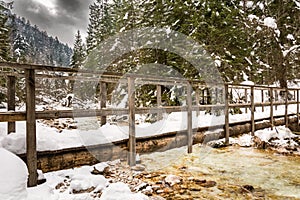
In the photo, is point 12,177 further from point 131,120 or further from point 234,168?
point 234,168

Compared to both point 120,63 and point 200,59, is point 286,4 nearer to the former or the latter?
point 200,59

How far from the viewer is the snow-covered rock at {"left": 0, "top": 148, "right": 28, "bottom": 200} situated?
2570mm

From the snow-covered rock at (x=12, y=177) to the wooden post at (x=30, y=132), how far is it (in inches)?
4.9

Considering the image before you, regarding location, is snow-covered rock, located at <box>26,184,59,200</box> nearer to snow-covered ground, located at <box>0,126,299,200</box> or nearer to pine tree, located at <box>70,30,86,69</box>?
snow-covered ground, located at <box>0,126,299,200</box>

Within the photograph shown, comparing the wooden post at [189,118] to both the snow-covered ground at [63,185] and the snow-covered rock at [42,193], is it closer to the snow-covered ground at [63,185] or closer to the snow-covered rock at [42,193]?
the snow-covered ground at [63,185]

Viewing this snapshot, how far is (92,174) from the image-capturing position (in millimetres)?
3920

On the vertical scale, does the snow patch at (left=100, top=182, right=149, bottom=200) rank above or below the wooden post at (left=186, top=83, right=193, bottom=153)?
below

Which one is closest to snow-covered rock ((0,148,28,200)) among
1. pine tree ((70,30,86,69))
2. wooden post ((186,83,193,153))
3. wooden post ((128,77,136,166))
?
wooden post ((128,77,136,166))

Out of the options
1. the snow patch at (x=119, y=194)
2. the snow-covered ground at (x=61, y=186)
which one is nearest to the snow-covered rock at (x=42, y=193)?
the snow-covered ground at (x=61, y=186)

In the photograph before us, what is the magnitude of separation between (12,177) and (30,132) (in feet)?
1.84

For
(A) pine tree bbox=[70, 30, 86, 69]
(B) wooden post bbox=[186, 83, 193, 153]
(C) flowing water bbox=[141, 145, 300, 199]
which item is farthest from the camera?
(A) pine tree bbox=[70, 30, 86, 69]

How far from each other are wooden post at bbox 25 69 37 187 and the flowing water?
84.3 inches

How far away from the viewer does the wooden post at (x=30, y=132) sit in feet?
9.98

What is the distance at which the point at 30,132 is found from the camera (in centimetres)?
305
